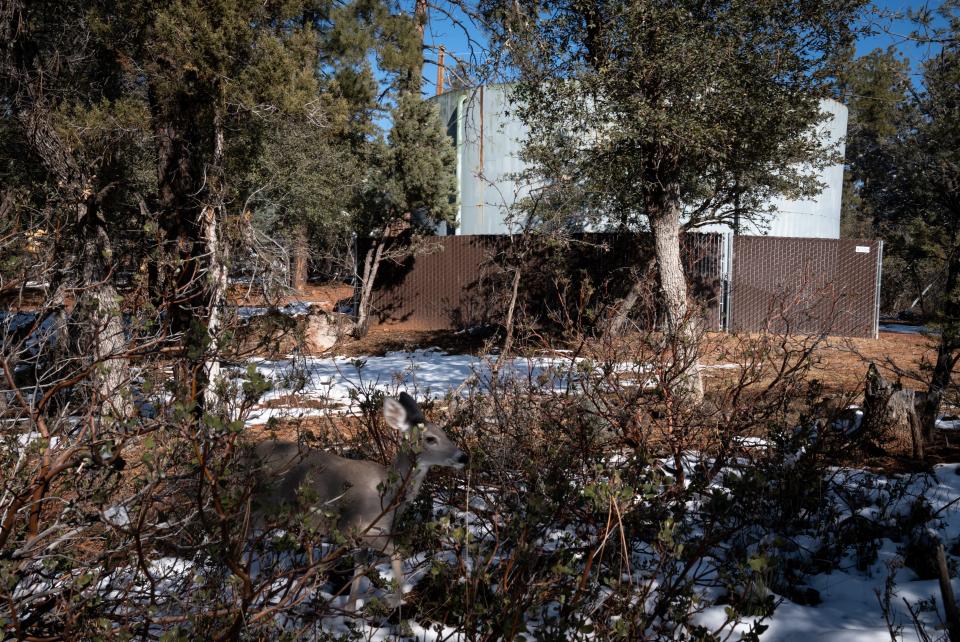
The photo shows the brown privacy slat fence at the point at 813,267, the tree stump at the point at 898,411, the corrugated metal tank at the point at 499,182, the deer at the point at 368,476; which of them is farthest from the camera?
the corrugated metal tank at the point at 499,182

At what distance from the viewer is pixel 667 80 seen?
8.07 m

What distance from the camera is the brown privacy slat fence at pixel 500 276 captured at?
1575 cm

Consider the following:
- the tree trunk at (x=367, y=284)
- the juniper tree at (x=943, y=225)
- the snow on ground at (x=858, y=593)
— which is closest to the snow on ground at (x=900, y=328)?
the juniper tree at (x=943, y=225)

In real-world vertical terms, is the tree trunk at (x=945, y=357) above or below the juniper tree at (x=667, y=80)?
below

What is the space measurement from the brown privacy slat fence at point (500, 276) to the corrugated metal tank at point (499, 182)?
2.21 metres

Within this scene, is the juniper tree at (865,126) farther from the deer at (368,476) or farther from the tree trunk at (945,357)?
the deer at (368,476)

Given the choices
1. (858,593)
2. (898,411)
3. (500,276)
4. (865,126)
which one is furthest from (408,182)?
(865,126)

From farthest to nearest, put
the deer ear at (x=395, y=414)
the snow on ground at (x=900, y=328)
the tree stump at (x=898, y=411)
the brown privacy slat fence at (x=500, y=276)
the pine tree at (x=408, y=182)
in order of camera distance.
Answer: the snow on ground at (x=900, y=328) < the pine tree at (x=408, y=182) < the brown privacy slat fence at (x=500, y=276) < the tree stump at (x=898, y=411) < the deer ear at (x=395, y=414)

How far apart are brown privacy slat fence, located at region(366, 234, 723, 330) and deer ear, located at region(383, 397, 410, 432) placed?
32.7 feet

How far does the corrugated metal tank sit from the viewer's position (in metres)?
20.1

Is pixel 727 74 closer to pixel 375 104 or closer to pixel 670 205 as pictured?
pixel 670 205

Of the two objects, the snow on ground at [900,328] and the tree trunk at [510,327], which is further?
the snow on ground at [900,328]

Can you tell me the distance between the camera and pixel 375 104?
21984 millimetres

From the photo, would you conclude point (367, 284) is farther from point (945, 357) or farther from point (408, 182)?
point (945, 357)
